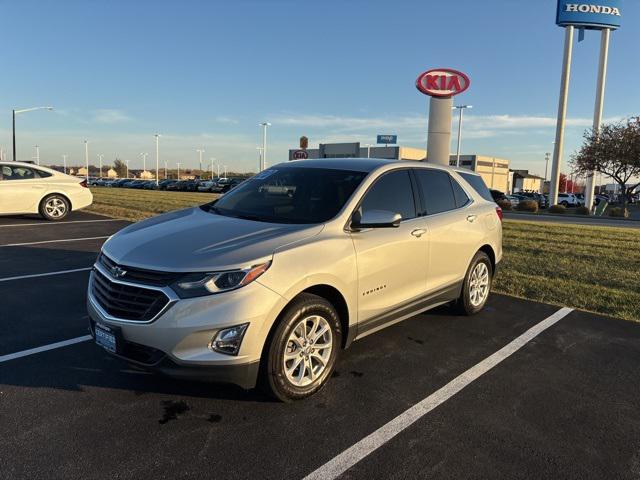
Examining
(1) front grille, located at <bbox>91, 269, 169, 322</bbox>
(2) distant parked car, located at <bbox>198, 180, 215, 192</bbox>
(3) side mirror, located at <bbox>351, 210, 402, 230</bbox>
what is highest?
(3) side mirror, located at <bbox>351, 210, 402, 230</bbox>

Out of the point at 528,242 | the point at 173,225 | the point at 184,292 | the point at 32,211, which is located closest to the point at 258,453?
the point at 184,292

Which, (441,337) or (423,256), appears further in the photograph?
(441,337)

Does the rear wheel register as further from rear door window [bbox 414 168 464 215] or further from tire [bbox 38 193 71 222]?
rear door window [bbox 414 168 464 215]

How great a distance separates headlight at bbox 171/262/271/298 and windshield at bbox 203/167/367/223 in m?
0.96

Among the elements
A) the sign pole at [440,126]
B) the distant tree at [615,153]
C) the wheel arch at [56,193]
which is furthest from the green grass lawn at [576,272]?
the distant tree at [615,153]

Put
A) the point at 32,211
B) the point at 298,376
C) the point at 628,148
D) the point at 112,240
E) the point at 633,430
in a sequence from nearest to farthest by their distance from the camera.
Result: 1. the point at 633,430
2. the point at 298,376
3. the point at 112,240
4. the point at 32,211
5. the point at 628,148

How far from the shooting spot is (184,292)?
3080mm

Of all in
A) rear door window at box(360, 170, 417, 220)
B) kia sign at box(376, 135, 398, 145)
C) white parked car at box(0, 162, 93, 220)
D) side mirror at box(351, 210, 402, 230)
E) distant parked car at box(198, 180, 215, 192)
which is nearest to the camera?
side mirror at box(351, 210, 402, 230)

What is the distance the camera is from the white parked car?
41.7 feet

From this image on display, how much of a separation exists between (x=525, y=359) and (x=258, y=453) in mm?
2713

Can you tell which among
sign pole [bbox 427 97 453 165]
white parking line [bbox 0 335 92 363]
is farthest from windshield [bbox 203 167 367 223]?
sign pole [bbox 427 97 453 165]

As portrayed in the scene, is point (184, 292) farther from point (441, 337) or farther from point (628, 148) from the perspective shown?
point (628, 148)

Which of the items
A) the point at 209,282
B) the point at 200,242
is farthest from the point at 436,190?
the point at 209,282

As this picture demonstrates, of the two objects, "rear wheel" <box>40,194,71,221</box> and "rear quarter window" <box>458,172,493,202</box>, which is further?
"rear wheel" <box>40,194,71,221</box>
